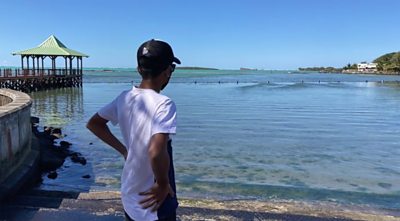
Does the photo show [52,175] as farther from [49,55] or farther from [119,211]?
[49,55]

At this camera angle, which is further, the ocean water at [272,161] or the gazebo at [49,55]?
the gazebo at [49,55]

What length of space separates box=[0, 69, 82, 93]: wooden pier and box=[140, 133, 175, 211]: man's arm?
3331cm

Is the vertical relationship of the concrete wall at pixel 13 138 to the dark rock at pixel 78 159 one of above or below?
above

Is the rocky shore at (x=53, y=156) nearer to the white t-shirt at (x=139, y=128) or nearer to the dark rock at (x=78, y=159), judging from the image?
the dark rock at (x=78, y=159)

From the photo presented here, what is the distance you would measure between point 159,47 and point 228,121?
16134 millimetres

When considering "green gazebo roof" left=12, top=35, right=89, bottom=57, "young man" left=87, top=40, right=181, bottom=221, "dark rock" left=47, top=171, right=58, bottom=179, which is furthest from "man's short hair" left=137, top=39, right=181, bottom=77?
"green gazebo roof" left=12, top=35, right=89, bottom=57

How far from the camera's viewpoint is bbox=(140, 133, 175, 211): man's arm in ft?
6.90

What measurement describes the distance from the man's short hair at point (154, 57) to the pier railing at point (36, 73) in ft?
113

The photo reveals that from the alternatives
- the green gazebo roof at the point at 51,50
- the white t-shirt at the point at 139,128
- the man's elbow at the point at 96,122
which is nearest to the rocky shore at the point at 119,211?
the man's elbow at the point at 96,122

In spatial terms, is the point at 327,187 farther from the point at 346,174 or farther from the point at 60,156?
the point at 60,156

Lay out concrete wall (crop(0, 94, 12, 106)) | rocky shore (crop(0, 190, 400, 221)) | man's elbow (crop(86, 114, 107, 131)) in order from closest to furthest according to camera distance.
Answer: man's elbow (crop(86, 114, 107, 131))
rocky shore (crop(0, 190, 400, 221))
concrete wall (crop(0, 94, 12, 106))

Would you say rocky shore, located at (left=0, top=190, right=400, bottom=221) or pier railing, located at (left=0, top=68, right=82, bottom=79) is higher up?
pier railing, located at (left=0, top=68, right=82, bottom=79)

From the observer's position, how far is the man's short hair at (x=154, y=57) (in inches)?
87.8

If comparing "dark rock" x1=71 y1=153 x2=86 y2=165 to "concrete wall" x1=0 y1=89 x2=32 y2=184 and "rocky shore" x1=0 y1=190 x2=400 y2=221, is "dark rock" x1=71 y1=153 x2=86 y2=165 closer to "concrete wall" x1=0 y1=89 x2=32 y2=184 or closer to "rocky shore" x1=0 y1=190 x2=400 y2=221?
"concrete wall" x1=0 y1=89 x2=32 y2=184
